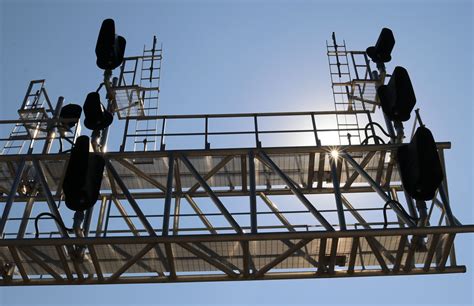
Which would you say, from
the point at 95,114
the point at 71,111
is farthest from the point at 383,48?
the point at 71,111

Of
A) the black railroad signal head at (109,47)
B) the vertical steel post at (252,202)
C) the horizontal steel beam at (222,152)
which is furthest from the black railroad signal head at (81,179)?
the black railroad signal head at (109,47)

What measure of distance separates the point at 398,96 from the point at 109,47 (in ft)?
20.3

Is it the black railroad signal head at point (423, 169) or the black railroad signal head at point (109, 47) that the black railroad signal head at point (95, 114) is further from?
the black railroad signal head at point (423, 169)

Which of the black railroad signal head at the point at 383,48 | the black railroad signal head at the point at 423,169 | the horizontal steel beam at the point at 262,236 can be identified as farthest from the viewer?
the black railroad signal head at the point at 383,48

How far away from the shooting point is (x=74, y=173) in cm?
951

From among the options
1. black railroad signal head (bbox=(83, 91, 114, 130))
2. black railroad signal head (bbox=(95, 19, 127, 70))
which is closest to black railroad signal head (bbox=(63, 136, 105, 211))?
black railroad signal head (bbox=(83, 91, 114, 130))

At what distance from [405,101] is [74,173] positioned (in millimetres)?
6486

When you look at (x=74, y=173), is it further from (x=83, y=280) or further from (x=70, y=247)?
(x=83, y=280)

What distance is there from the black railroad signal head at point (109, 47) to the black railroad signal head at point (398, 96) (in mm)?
5759

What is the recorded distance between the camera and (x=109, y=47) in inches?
473

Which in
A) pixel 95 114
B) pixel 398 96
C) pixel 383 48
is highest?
pixel 383 48

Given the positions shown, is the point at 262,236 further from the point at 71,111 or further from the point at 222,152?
the point at 71,111

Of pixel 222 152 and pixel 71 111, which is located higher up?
pixel 71 111

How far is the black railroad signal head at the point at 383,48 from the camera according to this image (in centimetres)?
1286
